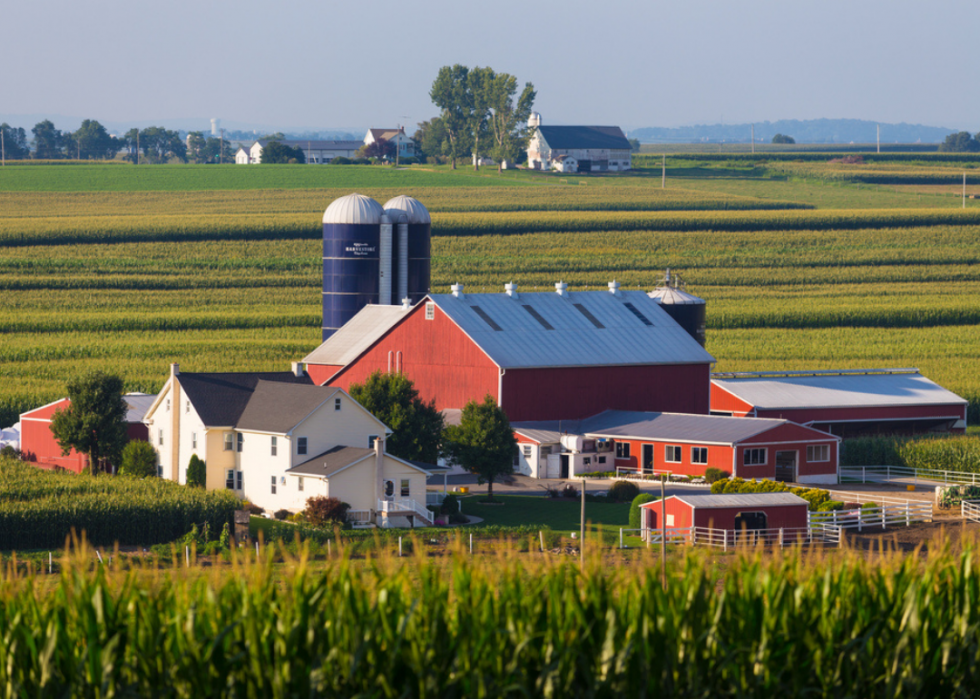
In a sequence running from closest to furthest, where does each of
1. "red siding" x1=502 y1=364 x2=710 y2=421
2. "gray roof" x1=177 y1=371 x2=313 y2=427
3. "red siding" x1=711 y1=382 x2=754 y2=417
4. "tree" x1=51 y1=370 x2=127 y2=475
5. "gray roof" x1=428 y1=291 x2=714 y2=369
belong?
1. "gray roof" x1=177 y1=371 x2=313 y2=427
2. "tree" x1=51 y1=370 x2=127 y2=475
3. "red siding" x1=502 y1=364 x2=710 y2=421
4. "gray roof" x1=428 y1=291 x2=714 y2=369
5. "red siding" x1=711 y1=382 x2=754 y2=417

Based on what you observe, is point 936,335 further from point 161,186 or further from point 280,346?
point 161,186

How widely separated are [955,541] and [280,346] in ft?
164

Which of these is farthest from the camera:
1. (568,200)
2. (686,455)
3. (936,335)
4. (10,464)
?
(568,200)

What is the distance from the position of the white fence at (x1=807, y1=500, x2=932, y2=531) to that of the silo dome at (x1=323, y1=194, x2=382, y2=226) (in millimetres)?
30762

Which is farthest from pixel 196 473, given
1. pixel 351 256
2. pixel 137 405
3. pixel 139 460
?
pixel 351 256

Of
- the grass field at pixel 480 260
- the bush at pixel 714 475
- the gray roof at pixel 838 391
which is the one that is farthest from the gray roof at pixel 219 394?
the gray roof at pixel 838 391

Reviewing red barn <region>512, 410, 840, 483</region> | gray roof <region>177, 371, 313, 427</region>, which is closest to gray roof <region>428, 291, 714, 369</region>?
red barn <region>512, 410, 840, 483</region>

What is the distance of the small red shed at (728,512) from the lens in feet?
134

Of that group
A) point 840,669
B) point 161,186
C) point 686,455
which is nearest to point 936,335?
point 686,455

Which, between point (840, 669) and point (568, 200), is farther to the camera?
point (568, 200)

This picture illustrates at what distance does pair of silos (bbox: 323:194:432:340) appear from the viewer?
67500mm

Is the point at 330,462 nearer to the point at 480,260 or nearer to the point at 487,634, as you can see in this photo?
the point at 487,634

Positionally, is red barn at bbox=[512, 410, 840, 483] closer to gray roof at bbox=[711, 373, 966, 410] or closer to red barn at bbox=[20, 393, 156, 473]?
gray roof at bbox=[711, 373, 966, 410]

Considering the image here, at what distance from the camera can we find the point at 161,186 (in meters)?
158
